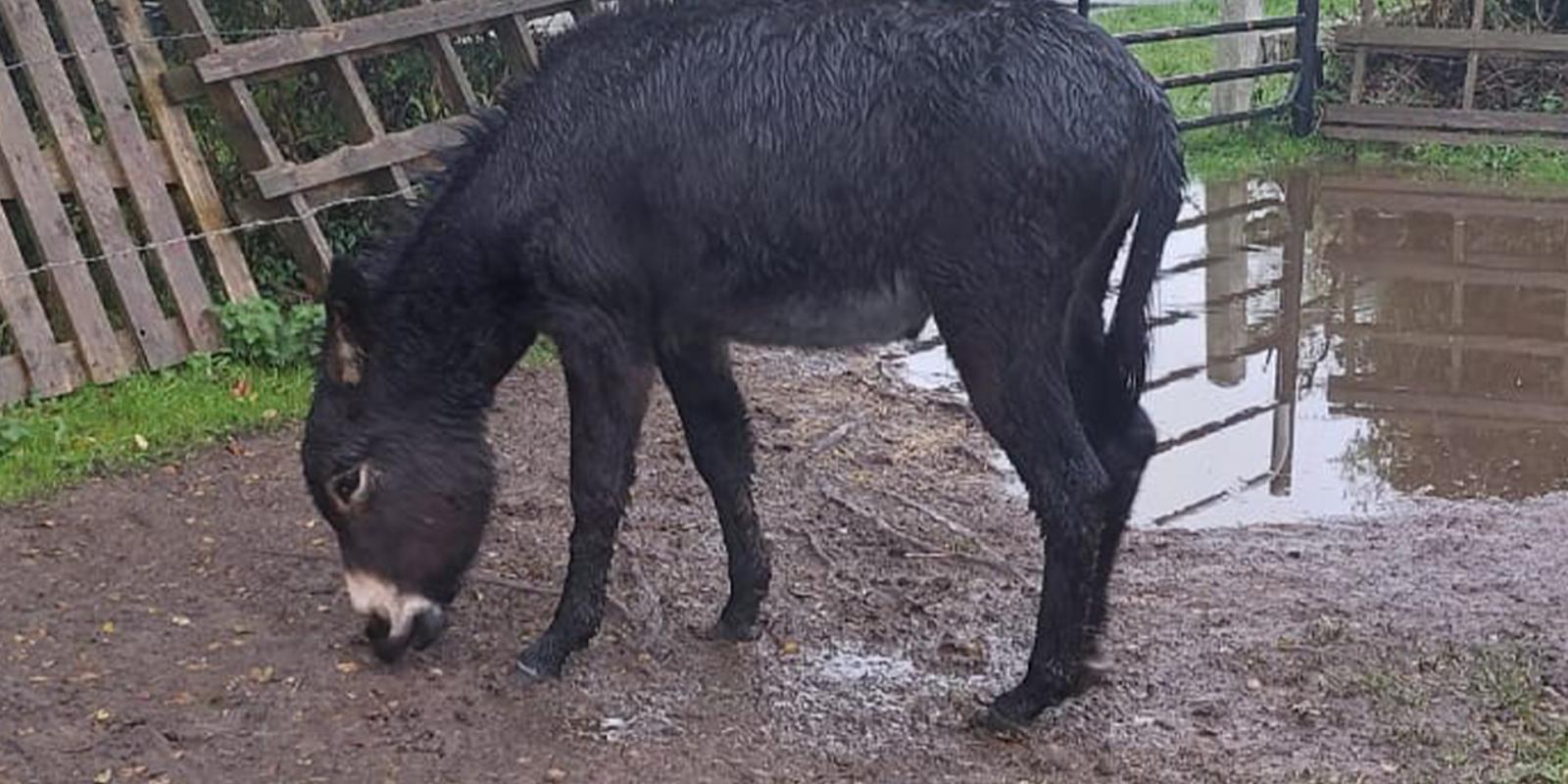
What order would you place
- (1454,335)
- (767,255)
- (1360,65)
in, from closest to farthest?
(767,255) < (1454,335) < (1360,65)

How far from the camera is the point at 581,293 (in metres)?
4.81

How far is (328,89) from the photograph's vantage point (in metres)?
7.99

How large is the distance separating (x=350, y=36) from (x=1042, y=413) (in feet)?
13.8

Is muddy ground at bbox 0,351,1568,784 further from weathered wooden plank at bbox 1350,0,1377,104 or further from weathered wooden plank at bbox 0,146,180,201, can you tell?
weathered wooden plank at bbox 1350,0,1377,104

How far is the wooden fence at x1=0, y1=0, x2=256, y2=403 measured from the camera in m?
7.08

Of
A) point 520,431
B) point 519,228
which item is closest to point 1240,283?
point 520,431

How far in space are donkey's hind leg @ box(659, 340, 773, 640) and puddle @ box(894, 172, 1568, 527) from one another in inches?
67.0

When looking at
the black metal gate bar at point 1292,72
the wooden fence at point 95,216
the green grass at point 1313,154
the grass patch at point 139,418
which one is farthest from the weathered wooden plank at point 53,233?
the black metal gate bar at point 1292,72

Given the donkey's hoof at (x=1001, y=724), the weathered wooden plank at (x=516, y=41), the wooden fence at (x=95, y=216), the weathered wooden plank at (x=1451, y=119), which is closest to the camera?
the donkey's hoof at (x=1001, y=724)

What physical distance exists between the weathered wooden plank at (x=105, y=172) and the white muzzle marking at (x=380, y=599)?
303 cm

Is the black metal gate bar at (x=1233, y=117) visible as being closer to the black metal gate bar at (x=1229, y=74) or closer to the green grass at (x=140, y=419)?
the black metal gate bar at (x=1229, y=74)

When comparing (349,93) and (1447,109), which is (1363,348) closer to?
(349,93)

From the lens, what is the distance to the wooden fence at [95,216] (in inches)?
279

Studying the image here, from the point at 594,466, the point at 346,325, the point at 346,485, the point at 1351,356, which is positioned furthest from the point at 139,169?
the point at 1351,356
